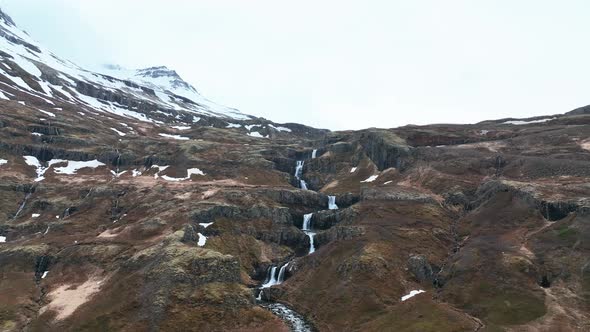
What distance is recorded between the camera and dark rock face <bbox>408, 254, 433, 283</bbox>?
86.1 meters

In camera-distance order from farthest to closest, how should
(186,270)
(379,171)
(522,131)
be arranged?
(522,131), (379,171), (186,270)

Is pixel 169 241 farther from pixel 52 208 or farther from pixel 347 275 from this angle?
pixel 52 208

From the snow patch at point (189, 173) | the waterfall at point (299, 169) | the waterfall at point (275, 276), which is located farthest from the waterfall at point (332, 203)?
the snow patch at point (189, 173)

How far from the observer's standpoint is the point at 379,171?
161 meters

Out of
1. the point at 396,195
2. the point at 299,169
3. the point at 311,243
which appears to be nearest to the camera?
the point at 311,243

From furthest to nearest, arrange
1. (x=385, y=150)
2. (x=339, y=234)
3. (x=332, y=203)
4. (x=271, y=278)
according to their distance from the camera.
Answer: (x=385, y=150) < (x=332, y=203) < (x=339, y=234) < (x=271, y=278)

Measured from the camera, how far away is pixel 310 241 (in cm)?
11506

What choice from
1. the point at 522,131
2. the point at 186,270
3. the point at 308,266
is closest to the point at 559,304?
the point at 308,266

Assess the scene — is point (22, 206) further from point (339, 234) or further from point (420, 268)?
point (420, 268)

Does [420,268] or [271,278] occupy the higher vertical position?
[420,268]

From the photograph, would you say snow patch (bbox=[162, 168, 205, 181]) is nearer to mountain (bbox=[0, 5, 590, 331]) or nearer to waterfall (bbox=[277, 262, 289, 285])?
mountain (bbox=[0, 5, 590, 331])

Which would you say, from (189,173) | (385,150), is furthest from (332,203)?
(189,173)

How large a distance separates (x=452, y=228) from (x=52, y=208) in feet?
350

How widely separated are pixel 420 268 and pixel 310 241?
3454cm
